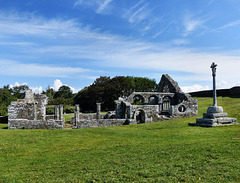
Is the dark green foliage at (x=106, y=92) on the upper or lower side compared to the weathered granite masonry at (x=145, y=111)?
upper

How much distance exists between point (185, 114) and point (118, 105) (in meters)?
7.74

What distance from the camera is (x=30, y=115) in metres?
19.5

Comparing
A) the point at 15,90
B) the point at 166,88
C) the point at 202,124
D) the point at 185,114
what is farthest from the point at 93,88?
the point at 202,124

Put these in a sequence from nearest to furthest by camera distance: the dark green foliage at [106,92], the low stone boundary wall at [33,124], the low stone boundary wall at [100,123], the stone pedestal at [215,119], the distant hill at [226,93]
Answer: the stone pedestal at [215,119] < the low stone boundary wall at [33,124] < the low stone boundary wall at [100,123] < the distant hill at [226,93] < the dark green foliage at [106,92]

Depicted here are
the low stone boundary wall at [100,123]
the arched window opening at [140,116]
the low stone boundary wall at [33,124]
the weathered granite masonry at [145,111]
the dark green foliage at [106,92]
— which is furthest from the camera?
the dark green foliage at [106,92]

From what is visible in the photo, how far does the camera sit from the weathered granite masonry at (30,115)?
16938 millimetres

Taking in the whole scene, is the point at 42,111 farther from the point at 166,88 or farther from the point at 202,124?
the point at 166,88

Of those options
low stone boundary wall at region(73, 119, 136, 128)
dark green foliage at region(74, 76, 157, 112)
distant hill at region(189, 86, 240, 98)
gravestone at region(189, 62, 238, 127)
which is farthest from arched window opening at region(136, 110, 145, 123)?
dark green foliage at region(74, 76, 157, 112)

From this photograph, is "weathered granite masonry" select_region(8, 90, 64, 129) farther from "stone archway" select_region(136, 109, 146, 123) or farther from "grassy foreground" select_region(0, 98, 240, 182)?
"grassy foreground" select_region(0, 98, 240, 182)

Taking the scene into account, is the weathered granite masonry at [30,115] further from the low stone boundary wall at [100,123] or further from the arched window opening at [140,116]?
the arched window opening at [140,116]

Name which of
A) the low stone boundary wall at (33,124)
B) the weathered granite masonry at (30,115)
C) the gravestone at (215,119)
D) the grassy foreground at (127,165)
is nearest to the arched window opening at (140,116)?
the gravestone at (215,119)

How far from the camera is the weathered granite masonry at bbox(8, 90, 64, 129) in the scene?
16938 millimetres

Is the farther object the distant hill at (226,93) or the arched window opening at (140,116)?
the distant hill at (226,93)

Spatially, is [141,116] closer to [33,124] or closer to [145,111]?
[145,111]
